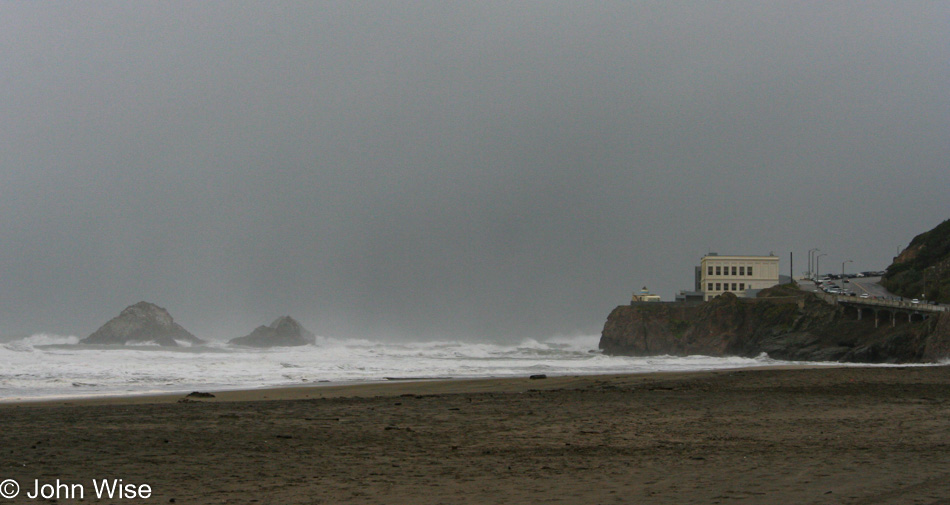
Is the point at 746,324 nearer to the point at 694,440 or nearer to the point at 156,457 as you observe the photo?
the point at 694,440

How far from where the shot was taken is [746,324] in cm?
7362

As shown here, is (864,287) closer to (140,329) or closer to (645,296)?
(645,296)

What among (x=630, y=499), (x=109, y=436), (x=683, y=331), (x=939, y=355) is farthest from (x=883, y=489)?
(x=683, y=331)

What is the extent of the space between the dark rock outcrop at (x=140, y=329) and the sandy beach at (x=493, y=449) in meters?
82.1

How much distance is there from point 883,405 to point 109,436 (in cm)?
1609

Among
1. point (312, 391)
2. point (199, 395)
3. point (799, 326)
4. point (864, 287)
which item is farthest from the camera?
point (864, 287)

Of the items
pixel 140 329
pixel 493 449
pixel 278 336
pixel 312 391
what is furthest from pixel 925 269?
pixel 140 329

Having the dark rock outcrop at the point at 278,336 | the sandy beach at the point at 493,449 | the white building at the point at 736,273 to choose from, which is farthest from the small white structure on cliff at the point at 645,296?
the sandy beach at the point at 493,449

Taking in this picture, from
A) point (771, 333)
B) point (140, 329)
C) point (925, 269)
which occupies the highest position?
point (925, 269)

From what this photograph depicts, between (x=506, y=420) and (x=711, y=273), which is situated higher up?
(x=711, y=273)

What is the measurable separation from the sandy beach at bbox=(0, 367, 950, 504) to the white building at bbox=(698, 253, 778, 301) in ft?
284

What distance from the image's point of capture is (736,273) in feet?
341

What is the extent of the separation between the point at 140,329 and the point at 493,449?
310 feet

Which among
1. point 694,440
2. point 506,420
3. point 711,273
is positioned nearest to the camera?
point 694,440
